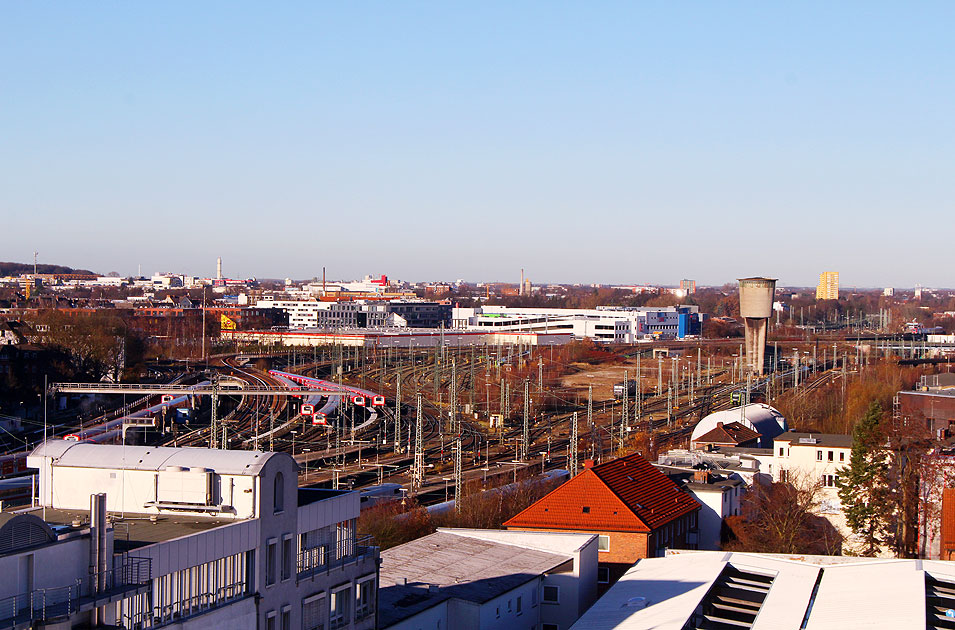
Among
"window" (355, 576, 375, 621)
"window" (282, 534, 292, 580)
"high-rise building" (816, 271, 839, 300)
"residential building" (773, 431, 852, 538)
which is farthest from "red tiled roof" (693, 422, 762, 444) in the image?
"high-rise building" (816, 271, 839, 300)

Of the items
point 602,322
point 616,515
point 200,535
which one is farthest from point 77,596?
point 602,322

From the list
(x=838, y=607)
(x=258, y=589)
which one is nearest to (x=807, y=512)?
(x=838, y=607)

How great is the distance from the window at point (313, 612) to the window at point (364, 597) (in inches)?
21.2

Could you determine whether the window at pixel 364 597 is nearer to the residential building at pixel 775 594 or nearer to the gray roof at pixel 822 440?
the residential building at pixel 775 594

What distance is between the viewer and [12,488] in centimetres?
2025

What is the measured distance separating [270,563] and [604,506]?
865 centimetres

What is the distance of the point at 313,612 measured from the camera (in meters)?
9.27

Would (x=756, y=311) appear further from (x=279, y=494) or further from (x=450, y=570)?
(x=279, y=494)

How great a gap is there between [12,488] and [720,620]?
14.0 metres

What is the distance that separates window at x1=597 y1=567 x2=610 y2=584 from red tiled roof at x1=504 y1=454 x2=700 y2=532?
22.5 inches

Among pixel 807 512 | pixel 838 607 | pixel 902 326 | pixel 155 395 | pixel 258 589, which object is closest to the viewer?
pixel 258 589

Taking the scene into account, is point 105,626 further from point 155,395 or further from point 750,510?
point 155,395

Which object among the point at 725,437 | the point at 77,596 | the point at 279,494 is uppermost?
the point at 279,494

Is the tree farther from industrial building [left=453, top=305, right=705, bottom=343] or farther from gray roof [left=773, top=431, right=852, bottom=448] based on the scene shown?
industrial building [left=453, top=305, right=705, bottom=343]
